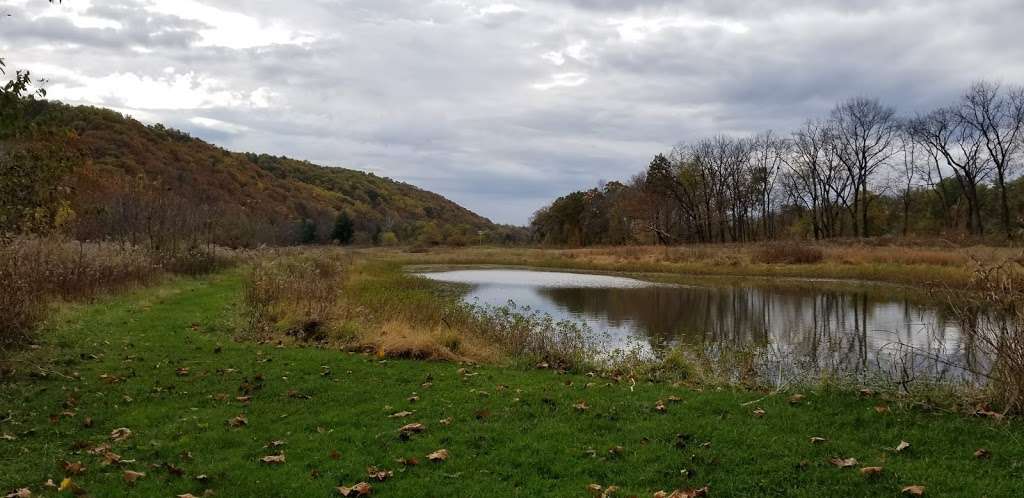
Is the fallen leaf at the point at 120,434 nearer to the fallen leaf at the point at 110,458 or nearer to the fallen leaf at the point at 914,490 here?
the fallen leaf at the point at 110,458

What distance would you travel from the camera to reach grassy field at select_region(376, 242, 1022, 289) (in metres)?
30.9

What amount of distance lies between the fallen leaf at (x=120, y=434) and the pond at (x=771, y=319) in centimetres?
858

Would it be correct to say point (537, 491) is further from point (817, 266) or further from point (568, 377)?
point (817, 266)

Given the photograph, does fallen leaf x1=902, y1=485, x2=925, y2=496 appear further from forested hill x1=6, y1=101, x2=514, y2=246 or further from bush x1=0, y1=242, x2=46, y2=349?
bush x1=0, y1=242, x2=46, y2=349

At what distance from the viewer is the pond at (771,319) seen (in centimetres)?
1248

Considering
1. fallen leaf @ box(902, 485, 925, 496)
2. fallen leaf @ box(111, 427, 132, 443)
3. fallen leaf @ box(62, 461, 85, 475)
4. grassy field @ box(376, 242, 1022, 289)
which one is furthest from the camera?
grassy field @ box(376, 242, 1022, 289)

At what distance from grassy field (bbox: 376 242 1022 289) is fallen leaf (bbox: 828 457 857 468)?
19.7m

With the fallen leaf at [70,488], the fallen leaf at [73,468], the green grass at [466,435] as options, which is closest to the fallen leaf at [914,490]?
the green grass at [466,435]

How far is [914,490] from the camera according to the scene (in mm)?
5023

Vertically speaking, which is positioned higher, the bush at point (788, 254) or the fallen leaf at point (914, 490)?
the bush at point (788, 254)

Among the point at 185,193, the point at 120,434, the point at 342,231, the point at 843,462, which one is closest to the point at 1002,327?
the point at 843,462

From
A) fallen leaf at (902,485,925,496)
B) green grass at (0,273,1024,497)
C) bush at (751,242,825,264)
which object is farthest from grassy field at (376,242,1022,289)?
fallen leaf at (902,485,925,496)

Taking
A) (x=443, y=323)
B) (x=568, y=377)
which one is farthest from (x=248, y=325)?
(x=568, y=377)

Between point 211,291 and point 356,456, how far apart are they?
60.7ft
